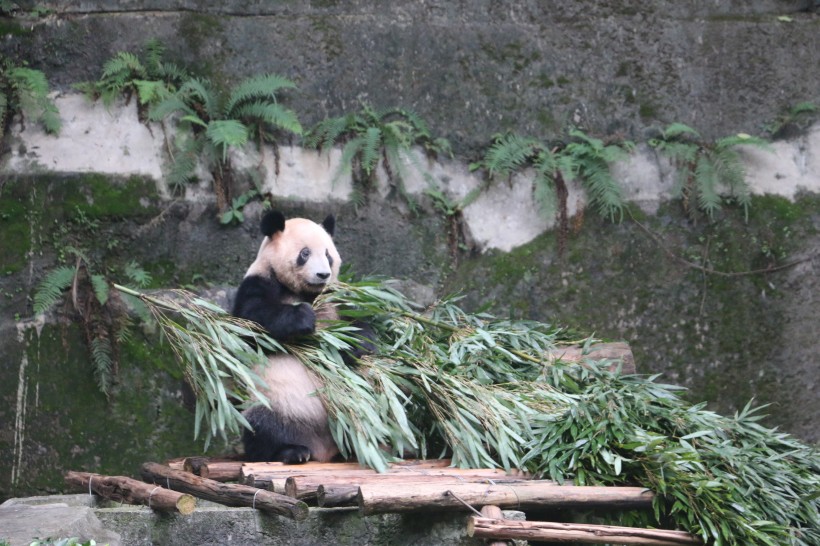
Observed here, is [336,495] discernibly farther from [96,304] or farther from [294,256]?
[96,304]

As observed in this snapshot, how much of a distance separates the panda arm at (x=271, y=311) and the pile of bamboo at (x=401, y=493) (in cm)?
88

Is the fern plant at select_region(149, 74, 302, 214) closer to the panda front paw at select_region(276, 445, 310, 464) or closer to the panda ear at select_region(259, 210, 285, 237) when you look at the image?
the panda ear at select_region(259, 210, 285, 237)

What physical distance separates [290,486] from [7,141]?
16.5 ft

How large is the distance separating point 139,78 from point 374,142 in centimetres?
224

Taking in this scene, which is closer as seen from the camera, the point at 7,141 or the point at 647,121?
the point at 7,141

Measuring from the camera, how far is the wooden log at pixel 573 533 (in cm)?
477

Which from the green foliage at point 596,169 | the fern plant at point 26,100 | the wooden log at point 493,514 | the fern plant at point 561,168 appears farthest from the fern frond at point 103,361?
the green foliage at point 596,169

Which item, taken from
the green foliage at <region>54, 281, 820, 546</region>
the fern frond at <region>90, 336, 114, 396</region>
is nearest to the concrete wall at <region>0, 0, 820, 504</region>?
the fern frond at <region>90, 336, 114, 396</region>

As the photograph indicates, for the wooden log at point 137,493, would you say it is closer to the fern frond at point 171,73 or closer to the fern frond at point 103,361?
the fern frond at point 103,361

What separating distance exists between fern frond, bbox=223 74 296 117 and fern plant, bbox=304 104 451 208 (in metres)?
0.52

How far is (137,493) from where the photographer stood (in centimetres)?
552

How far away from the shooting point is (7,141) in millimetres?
8461

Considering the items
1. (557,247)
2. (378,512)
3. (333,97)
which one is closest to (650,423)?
(378,512)

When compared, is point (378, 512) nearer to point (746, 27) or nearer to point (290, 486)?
point (290, 486)
